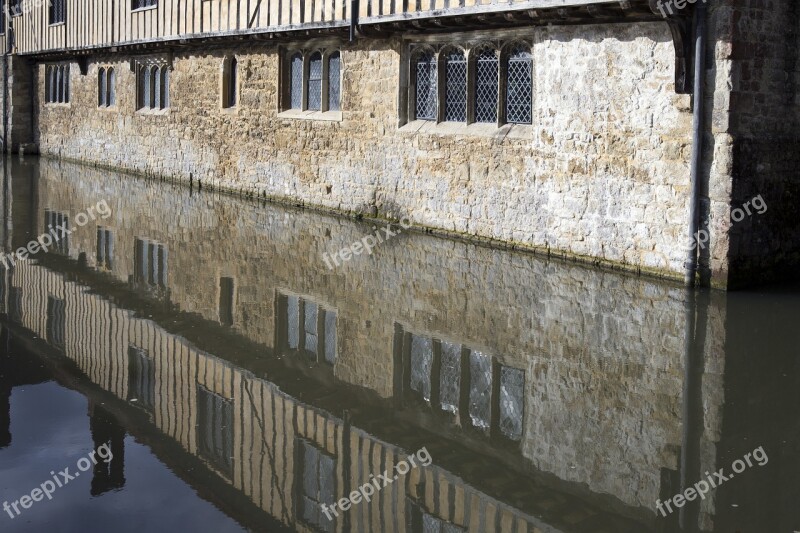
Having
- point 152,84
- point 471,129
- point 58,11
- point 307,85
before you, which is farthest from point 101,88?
point 471,129

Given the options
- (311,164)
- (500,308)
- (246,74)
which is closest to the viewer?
(500,308)

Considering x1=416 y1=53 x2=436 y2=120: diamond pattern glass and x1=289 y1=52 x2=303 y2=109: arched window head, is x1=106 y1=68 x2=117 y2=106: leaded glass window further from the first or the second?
x1=416 y1=53 x2=436 y2=120: diamond pattern glass

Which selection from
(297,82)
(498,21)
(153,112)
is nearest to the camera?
(498,21)

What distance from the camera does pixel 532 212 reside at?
33.1 ft

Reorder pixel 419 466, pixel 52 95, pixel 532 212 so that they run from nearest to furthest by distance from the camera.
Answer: pixel 419 466
pixel 532 212
pixel 52 95

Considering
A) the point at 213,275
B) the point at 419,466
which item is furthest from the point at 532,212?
the point at 419,466

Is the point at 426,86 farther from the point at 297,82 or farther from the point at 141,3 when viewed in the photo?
the point at 141,3

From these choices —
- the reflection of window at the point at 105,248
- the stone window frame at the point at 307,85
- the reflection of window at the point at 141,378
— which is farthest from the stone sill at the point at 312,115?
the reflection of window at the point at 141,378

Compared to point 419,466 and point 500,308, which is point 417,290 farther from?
point 419,466

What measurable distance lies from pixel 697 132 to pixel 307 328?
3.82 m

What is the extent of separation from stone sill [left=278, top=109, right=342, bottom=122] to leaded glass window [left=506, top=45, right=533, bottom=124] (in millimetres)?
3085

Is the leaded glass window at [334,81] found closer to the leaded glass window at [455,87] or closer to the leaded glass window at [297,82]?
the leaded glass window at [297,82]

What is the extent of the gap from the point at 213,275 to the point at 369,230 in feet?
10.9

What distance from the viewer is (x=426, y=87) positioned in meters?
11.8
